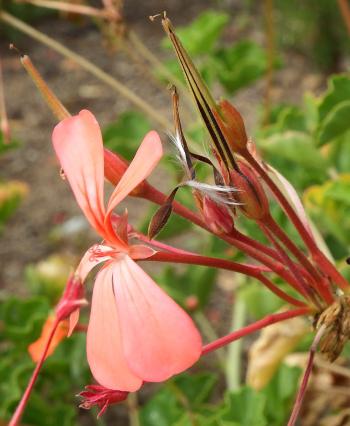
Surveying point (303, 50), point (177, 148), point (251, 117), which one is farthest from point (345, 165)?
point (303, 50)

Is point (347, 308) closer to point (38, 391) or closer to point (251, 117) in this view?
point (38, 391)

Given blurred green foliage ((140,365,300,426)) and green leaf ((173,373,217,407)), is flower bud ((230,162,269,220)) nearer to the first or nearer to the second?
blurred green foliage ((140,365,300,426))

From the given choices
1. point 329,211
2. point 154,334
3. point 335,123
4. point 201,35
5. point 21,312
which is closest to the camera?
point 154,334

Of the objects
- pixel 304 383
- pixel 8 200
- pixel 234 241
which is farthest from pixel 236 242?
pixel 8 200

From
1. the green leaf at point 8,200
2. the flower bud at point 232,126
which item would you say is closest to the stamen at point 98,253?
the flower bud at point 232,126

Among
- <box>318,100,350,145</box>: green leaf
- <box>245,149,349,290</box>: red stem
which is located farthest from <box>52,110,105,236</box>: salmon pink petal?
<box>318,100,350,145</box>: green leaf

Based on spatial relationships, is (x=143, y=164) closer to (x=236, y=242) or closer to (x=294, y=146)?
(x=236, y=242)
